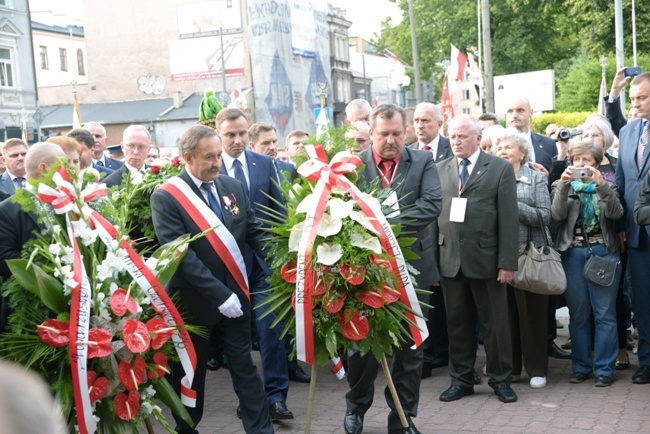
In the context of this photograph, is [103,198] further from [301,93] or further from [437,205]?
[301,93]

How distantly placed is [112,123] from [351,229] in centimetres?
5235

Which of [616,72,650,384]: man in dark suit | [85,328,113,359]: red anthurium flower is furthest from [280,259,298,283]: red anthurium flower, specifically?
[616,72,650,384]: man in dark suit

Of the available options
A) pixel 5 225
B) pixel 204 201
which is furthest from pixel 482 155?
pixel 5 225

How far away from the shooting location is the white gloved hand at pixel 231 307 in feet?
17.2

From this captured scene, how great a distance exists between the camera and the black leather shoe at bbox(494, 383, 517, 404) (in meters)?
6.73

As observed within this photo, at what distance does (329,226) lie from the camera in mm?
5133

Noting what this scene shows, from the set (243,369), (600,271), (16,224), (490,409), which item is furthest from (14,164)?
(600,271)

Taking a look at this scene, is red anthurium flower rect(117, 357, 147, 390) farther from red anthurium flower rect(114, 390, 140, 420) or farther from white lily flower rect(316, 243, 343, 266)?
white lily flower rect(316, 243, 343, 266)

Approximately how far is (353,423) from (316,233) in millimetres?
1560

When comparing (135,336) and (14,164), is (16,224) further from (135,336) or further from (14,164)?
(14,164)

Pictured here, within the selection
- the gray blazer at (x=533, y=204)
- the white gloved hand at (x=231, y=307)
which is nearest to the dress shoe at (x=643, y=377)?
the gray blazer at (x=533, y=204)

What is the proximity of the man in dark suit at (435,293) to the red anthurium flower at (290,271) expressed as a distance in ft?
9.53

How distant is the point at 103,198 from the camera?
16.9 ft

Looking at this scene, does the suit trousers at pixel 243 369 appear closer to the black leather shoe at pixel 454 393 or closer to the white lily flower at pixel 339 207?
the white lily flower at pixel 339 207
